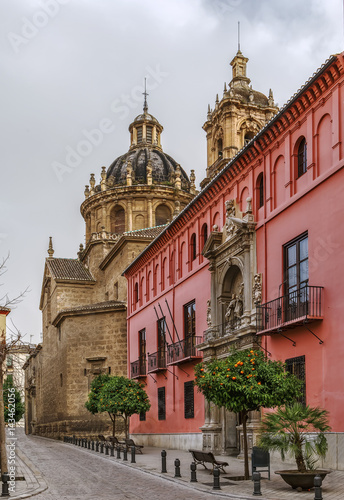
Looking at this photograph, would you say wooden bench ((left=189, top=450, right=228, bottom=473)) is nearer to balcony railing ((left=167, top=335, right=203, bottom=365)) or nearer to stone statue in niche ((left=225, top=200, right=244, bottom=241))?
stone statue in niche ((left=225, top=200, right=244, bottom=241))

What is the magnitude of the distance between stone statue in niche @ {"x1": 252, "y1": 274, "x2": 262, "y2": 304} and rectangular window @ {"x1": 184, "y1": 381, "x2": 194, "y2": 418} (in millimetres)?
7010

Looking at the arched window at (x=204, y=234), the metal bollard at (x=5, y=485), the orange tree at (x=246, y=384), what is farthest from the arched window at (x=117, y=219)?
the metal bollard at (x=5, y=485)

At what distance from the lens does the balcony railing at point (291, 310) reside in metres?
17.3

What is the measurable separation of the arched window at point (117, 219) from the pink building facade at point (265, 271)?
932 inches

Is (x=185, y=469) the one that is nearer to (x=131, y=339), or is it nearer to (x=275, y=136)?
(x=275, y=136)

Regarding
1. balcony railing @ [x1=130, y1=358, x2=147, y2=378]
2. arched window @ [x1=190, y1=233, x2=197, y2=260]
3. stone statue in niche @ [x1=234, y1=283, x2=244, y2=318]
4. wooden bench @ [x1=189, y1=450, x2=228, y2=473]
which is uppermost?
arched window @ [x1=190, y1=233, x2=197, y2=260]

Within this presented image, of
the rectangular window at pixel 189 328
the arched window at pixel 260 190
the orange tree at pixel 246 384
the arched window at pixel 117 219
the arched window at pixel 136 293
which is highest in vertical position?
the arched window at pixel 117 219

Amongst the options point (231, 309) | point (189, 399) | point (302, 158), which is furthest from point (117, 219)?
point (302, 158)

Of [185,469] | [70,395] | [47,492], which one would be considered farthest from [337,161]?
[70,395]

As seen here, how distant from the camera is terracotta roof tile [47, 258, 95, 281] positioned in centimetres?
5181

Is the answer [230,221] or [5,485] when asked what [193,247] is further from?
[5,485]

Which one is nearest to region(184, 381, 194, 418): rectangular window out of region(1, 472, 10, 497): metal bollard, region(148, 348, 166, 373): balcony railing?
region(148, 348, 166, 373): balcony railing

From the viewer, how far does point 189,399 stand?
27.1m

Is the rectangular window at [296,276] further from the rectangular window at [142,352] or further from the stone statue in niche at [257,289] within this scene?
the rectangular window at [142,352]
